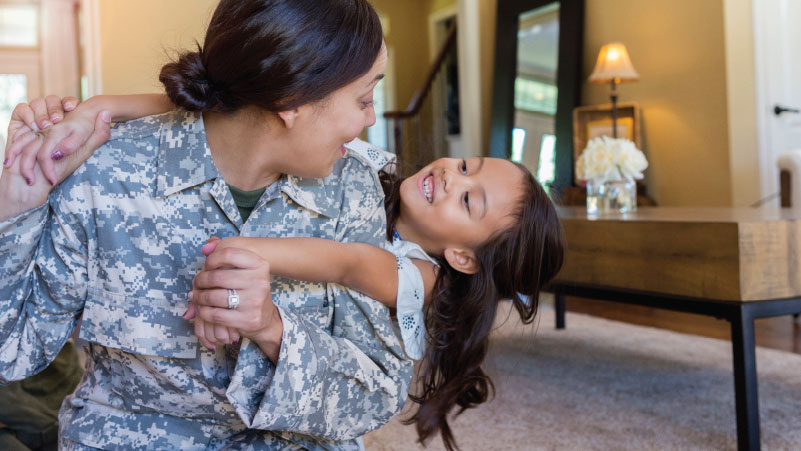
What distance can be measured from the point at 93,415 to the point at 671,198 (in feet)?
14.8

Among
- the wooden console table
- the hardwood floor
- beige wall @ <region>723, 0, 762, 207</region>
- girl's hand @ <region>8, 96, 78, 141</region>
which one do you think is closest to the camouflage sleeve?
girl's hand @ <region>8, 96, 78, 141</region>

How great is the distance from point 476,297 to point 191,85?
695mm

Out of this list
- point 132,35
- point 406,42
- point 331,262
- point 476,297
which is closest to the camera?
point 331,262

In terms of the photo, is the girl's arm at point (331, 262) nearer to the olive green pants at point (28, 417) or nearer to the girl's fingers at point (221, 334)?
the girl's fingers at point (221, 334)

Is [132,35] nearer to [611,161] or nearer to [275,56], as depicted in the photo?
[611,161]

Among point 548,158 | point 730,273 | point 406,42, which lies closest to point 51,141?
point 730,273

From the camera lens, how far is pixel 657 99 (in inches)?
196

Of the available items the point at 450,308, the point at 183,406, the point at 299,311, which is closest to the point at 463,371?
the point at 450,308

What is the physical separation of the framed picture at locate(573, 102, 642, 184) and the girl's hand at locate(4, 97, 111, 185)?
14.2 ft

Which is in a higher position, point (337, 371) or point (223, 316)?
point (223, 316)

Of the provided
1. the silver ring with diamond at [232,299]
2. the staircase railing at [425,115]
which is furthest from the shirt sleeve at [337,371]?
the staircase railing at [425,115]

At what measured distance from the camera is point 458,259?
1477 millimetres

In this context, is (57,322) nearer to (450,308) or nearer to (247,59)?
(247,59)

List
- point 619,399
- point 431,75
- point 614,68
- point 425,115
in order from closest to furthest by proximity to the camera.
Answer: point 619,399 → point 614,68 → point 431,75 → point 425,115
